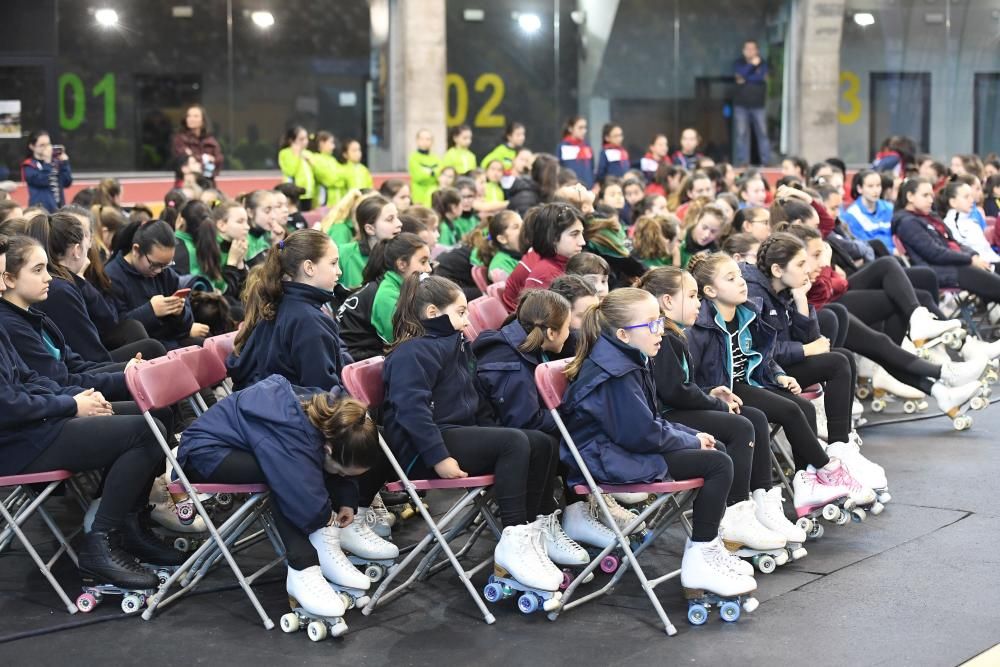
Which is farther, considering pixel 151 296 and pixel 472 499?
pixel 151 296

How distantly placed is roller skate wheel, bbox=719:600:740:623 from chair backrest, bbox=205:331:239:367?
7.15 ft

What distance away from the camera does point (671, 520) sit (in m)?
4.91

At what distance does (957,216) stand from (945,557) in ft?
19.1

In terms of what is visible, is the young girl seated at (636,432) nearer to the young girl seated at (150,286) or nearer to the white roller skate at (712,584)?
the white roller skate at (712,584)

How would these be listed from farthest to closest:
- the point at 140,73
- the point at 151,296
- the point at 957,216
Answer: the point at 140,73 → the point at 957,216 → the point at 151,296

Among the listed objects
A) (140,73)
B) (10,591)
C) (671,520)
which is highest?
(140,73)

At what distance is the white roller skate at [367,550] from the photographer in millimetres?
5262

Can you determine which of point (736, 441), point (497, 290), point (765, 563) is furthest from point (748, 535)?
point (497, 290)

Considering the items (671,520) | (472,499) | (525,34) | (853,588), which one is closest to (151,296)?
(472,499)

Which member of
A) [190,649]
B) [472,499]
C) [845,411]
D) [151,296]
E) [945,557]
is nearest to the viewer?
[190,649]

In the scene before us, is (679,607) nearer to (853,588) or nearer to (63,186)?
(853,588)

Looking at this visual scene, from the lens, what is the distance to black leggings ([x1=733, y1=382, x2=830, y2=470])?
19.0 ft

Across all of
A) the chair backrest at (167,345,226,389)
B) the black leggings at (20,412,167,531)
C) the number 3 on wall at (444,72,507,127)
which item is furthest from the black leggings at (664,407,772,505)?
the number 3 on wall at (444,72,507,127)

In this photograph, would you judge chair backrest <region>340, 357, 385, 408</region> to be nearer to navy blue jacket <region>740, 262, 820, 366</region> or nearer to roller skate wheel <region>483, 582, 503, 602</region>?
roller skate wheel <region>483, 582, 503, 602</region>
